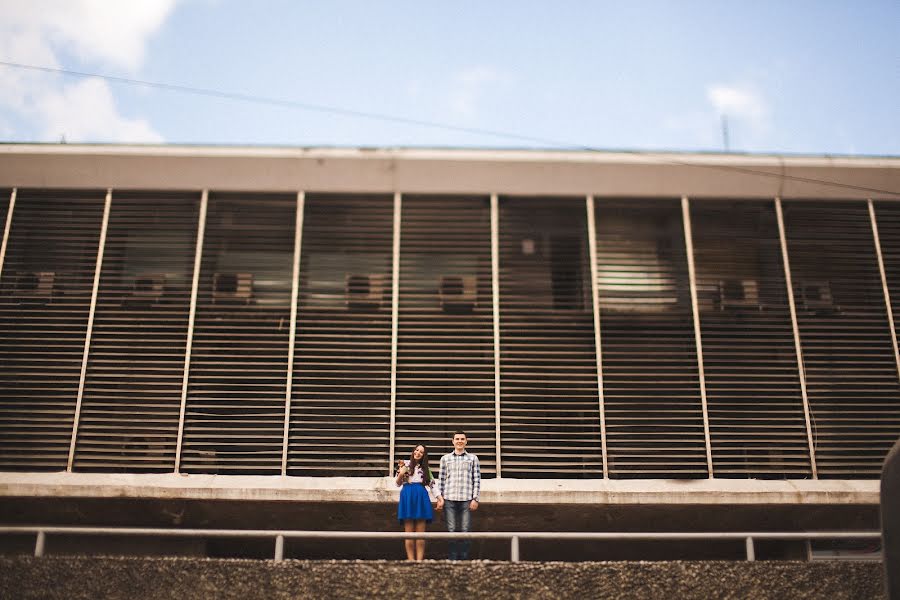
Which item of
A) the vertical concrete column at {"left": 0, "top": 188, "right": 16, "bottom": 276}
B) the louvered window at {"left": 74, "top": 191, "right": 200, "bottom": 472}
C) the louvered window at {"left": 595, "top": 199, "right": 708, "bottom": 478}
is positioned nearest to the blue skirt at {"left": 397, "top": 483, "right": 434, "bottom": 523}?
the louvered window at {"left": 595, "top": 199, "right": 708, "bottom": 478}

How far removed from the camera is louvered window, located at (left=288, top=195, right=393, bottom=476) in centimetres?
1153

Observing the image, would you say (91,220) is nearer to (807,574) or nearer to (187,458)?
(187,458)

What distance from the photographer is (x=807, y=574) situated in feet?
26.0

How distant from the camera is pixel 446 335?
12180 mm

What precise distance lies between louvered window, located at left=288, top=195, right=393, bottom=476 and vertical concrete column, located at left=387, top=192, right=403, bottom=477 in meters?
0.07

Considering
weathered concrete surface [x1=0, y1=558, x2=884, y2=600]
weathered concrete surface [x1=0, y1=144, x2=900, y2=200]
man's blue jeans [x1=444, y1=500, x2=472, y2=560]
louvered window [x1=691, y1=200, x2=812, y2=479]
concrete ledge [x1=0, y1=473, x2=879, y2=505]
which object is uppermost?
weathered concrete surface [x1=0, y1=144, x2=900, y2=200]

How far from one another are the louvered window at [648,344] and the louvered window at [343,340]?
3304 millimetres

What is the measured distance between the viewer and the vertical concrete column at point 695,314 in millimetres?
11556

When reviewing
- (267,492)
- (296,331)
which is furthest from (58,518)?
(296,331)

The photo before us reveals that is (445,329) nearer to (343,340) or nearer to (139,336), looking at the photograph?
(343,340)

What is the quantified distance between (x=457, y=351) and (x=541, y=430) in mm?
1667

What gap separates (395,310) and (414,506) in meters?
3.84

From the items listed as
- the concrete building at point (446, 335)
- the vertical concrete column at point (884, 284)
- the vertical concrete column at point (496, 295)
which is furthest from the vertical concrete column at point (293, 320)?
the vertical concrete column at point (884, 284)

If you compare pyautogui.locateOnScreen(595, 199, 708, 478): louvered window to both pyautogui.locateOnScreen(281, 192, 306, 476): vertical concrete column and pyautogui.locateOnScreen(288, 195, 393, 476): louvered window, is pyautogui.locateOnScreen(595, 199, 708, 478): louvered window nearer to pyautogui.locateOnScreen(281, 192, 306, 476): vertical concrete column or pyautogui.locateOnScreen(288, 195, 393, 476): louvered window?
pyautogui.locateOnScreen(288, 195, 393, 476): louvered window
